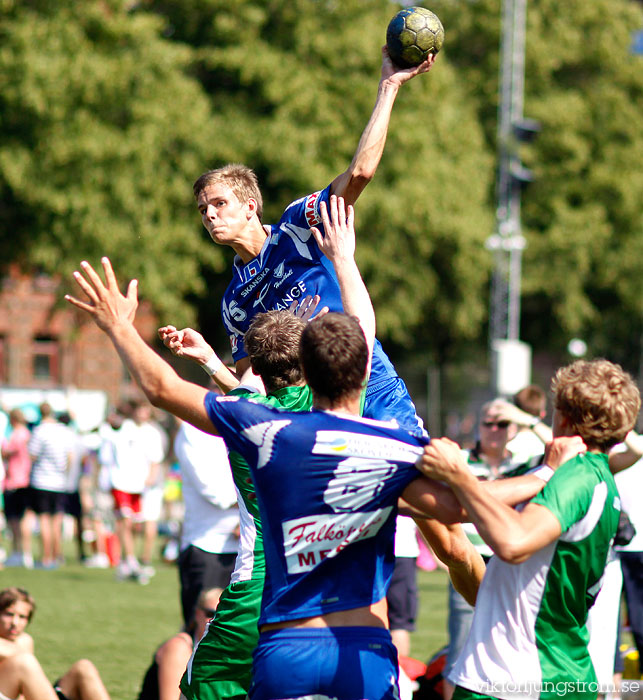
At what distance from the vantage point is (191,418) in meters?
3.72

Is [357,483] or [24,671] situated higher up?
[357,483]

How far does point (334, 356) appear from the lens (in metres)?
3.60

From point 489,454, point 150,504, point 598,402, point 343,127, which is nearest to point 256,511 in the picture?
point 598,402

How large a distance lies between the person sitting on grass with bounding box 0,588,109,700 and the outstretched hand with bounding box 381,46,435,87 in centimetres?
380

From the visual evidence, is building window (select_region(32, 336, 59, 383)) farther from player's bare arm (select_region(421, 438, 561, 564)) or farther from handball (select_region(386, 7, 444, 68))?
player's bare arm (select_region(421, 438, 561, 564))

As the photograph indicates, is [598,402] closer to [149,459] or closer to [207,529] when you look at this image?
[207,529]

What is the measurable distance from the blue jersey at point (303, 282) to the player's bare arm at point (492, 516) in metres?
1.18

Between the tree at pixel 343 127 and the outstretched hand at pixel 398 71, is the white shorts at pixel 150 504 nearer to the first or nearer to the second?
the tree at pixel 343 127

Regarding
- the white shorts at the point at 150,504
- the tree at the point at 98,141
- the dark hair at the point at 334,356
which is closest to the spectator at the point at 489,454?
the dark hair at the point at 334,356

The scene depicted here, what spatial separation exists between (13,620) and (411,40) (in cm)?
420

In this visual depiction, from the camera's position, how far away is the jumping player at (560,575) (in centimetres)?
358

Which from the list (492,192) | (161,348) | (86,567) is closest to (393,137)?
(492,192)

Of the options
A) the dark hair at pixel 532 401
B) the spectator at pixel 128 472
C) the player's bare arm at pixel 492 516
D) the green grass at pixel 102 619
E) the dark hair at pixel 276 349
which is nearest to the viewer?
the player's bare arm at pixel 492 516

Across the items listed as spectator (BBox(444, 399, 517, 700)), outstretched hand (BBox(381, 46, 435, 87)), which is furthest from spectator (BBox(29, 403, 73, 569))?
outstretched hand (BBox(381, 46, 435, 87))
